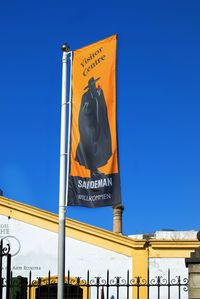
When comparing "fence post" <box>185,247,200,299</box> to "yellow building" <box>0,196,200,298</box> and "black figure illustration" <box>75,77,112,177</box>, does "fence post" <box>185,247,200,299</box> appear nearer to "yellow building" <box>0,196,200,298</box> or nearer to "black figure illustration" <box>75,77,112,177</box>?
"black figure illustration" <box>75,77,112,177</box>

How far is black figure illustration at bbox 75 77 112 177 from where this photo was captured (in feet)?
39.3

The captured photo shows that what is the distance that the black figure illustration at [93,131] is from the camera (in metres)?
12.0

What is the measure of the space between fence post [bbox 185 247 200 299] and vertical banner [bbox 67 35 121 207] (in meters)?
1.64

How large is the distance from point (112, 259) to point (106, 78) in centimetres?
1399

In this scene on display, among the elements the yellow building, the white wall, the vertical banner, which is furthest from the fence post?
the white wall

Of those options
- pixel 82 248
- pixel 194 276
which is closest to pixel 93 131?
pixel 194 276

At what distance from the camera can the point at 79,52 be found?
12867 millimetres

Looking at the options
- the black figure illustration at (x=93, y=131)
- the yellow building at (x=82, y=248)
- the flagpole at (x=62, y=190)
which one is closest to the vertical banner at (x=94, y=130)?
the black figure illustration at (x=93, y=131)

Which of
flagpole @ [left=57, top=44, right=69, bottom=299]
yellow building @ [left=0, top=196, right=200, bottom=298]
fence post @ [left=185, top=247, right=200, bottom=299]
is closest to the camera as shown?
fence post @ [left=185, top=247, right=200, bottom=299]

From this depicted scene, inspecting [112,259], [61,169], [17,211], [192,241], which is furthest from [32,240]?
[61,169]

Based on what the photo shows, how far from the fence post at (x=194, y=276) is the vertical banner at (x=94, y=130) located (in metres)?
1.64

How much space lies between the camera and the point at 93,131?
12.2 m

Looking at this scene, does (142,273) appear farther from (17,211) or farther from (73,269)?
(17,211)

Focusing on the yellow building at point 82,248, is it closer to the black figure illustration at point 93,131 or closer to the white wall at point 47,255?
the white wall at point 47,255
